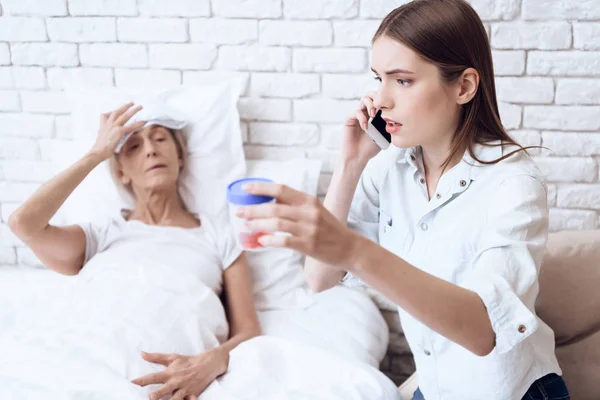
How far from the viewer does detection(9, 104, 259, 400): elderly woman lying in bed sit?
4.72 feet

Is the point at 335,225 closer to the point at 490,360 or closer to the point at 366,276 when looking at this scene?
the point at 366,276

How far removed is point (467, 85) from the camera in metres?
1.14

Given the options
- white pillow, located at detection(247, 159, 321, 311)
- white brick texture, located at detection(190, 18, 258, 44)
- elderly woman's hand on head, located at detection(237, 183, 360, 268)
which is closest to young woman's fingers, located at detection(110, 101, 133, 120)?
white brick texture, located at detection(190, 18, 258, 44)

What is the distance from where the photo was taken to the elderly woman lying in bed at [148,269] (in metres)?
1.44

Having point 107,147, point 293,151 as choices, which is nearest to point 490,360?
point 293,151

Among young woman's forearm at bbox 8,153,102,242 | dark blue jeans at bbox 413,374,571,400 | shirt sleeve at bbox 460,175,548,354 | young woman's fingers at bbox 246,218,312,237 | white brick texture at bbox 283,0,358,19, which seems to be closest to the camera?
young woman's fingers at bbox 246,218,312,237

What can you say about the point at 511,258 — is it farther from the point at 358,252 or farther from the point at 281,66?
the point at 281,66

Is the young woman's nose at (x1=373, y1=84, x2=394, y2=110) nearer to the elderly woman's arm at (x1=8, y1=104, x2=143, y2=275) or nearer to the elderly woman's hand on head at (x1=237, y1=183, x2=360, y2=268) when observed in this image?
the elderly woman's hand on head at (x1=237, y1=183, x2=360, y2=268)

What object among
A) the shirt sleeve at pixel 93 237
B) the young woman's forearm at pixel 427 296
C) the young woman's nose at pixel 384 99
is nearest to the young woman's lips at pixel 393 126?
the young woman's nose at pixel 384 99

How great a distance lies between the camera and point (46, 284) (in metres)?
1.97

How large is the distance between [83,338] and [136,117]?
2.44 feet

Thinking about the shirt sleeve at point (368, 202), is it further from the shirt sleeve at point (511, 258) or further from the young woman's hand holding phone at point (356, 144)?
the shirt sleeve at point (511, 258)

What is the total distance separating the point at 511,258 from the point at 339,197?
0.42 meters

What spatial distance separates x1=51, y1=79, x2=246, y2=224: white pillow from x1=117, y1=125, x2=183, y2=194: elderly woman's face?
0.09 metres
